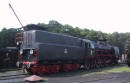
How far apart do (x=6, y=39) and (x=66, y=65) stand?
30.7 m

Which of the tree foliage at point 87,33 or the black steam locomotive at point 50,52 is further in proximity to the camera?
the tree foliage at point 87,33

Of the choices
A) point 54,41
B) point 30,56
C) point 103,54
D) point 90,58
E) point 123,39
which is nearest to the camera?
point 30,56

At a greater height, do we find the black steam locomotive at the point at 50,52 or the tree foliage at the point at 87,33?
the tree foliage at the point at 87,33

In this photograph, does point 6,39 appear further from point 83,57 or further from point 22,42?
point 22,42

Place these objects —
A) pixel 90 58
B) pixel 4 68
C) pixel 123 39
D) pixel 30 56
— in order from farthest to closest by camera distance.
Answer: pixel 123 39 < pixel 90 58 < pixel 4 68 < pixel 30 56

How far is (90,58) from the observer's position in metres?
29.6

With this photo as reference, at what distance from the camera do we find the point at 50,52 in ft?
70.2

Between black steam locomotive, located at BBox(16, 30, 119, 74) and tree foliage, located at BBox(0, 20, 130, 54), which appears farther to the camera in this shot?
tree foliage, located at BBox(0, 20, 130, 54)

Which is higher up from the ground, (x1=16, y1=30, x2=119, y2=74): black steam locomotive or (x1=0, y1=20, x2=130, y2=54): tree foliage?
(x1=0, y1=20, x2=130, y2=54): tree foliage

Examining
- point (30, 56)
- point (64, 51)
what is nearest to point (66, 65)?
point (64, 51)

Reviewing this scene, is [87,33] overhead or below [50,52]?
overhead

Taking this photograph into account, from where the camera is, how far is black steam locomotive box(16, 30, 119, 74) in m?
20.4

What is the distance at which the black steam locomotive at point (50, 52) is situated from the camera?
20438mm

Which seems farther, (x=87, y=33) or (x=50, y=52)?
(x=87, y=33)
